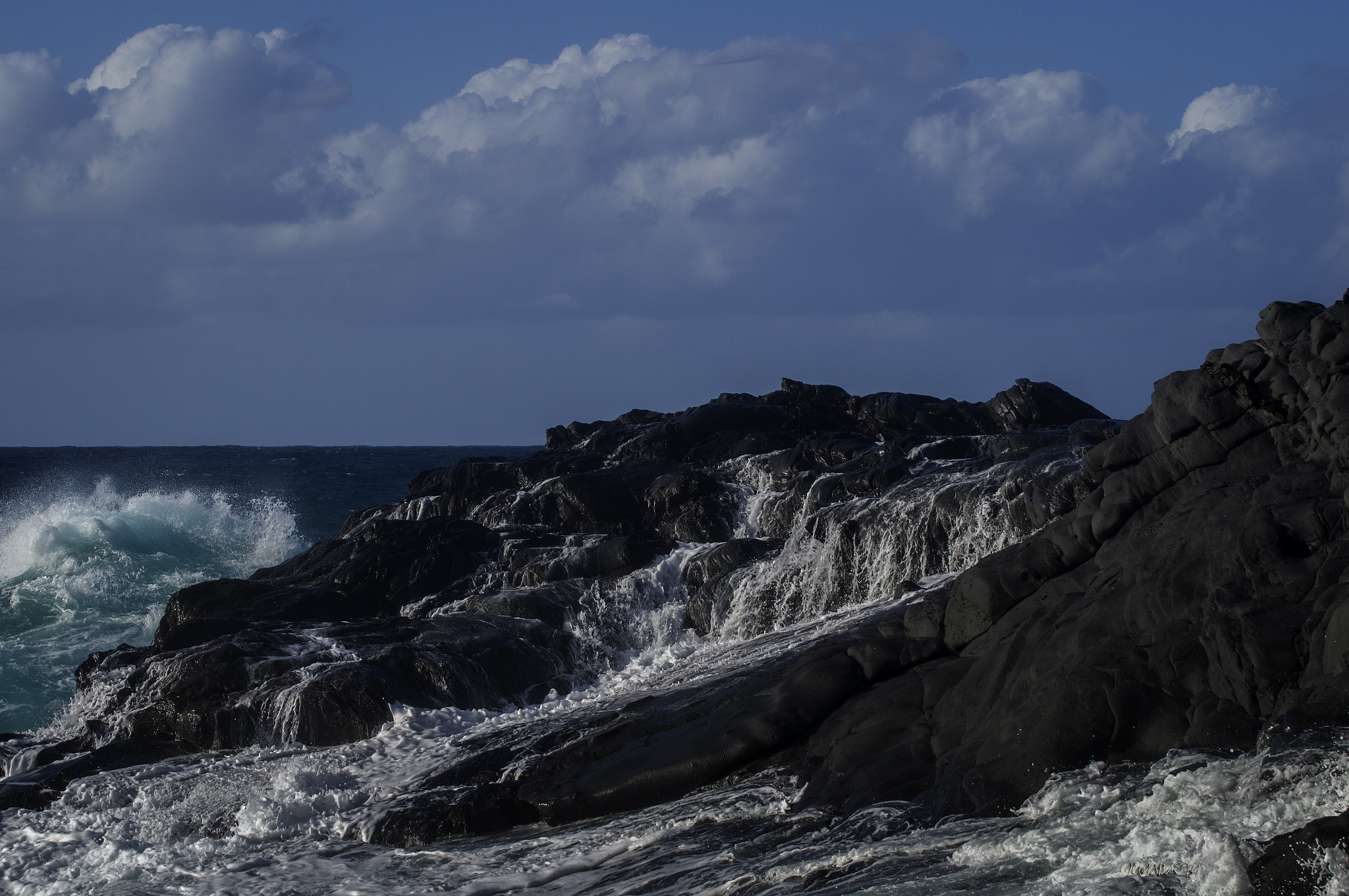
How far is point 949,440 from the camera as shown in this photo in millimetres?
23359

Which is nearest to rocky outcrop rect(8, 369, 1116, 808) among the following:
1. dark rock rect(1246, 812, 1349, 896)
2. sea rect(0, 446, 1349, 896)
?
sea rect(0, 446, 1349, 896)

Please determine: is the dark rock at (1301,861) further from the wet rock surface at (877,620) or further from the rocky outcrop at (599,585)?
the rocky outcrop at (599,585)

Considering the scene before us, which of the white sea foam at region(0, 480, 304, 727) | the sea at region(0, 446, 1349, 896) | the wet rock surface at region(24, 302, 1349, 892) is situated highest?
the white sea foam at region(0, 480, 304, 727)

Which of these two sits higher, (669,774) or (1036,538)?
(1036,538)

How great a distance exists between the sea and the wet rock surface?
0.83 feet

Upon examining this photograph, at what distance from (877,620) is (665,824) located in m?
5.01

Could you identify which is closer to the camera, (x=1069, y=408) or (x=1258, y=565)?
(x=1258, y=565)

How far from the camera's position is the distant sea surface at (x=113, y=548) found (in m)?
23.9

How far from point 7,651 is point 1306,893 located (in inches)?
1008

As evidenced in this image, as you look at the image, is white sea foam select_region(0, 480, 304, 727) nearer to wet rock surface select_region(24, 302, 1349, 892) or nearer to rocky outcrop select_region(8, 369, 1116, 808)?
rocky outcrop select_region(8, 369, 1116, 808)

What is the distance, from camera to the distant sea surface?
78.5ft

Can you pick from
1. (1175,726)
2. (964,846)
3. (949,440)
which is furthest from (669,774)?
(949,440)

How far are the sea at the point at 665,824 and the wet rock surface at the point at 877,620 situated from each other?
252 mm

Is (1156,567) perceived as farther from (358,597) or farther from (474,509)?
(474,509)
